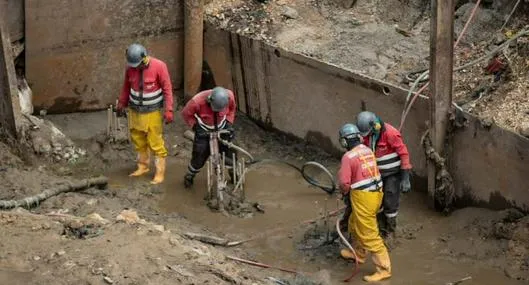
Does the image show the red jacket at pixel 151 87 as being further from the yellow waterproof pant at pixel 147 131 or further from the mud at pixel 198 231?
the mud at pixel 198 231

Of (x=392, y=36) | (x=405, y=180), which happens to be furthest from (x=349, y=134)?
(x=392, y=36)

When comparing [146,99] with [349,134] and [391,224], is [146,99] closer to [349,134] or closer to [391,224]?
[349,134]

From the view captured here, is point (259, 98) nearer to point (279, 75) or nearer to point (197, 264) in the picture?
point (279, 75)

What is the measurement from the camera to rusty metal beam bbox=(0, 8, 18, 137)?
12734 mm

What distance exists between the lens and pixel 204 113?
40.1 feet

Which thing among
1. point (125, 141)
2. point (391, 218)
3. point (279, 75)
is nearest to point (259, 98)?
point (279, 75)

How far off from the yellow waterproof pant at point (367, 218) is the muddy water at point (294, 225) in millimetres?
496

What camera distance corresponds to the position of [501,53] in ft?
41.2

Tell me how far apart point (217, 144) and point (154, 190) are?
1.15m

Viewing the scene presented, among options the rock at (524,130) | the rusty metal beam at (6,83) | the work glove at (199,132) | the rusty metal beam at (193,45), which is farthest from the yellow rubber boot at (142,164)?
the rock at (524,130)

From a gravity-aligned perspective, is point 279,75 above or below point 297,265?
above

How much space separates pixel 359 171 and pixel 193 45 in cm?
556

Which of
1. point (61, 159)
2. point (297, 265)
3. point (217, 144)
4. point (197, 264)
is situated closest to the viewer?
point (197, 264)

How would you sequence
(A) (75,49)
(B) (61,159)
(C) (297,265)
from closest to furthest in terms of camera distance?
1. (C) (297,265)
2. (B) (61,159)
3. (A) (75,49)
